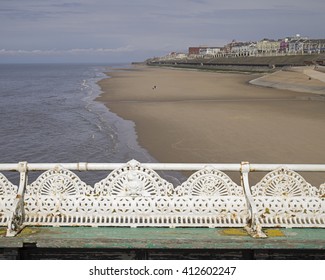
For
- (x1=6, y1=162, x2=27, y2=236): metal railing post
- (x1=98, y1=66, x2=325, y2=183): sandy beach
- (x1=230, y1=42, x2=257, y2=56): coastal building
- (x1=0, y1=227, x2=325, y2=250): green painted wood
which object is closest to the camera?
(x1=0, y1=227, x2=325, y2=250): green painted wood

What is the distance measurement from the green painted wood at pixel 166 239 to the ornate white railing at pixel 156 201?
13cm

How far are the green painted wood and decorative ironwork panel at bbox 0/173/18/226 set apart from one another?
0.79 feet

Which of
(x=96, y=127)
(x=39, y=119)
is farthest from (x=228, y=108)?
(x=39, y=119)

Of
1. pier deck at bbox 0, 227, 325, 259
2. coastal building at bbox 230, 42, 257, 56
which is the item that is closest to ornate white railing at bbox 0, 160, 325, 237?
pier deck at bbox 0, 227, 325, 259

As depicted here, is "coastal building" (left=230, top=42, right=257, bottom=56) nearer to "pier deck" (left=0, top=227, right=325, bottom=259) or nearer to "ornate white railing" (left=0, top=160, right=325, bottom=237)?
"ornate white railing" (left=0, top=160, right=325, bottom=237)

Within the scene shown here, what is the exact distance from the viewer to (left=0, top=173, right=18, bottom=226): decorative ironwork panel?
369cm

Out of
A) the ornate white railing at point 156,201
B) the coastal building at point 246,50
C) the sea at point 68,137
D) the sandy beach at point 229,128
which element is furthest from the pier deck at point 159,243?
the coastal building at point 246,50

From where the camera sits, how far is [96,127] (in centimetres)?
1994

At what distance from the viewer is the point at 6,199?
149 inches

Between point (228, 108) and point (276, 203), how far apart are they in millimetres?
22167

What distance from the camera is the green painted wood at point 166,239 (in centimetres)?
336

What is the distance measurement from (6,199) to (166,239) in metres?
1.65

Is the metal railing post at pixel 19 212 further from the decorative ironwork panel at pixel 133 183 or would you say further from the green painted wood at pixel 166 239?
the decorative ironwork panel at pixel 133 183

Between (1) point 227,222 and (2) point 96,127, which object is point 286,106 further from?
(1) point 227,222
